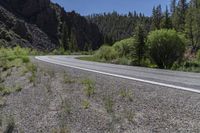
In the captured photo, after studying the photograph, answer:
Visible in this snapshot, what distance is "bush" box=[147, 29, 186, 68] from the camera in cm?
3225

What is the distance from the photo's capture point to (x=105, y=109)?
30.2 feet

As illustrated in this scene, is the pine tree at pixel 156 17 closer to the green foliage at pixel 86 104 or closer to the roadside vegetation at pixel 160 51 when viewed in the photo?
the roadside vegetation at pixel 160 51

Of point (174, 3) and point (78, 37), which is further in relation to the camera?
point (78, 37)

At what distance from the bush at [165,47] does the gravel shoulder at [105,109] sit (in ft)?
63.7

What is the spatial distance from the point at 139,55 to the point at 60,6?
462ft

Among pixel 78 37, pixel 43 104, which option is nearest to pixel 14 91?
pixel 43 104

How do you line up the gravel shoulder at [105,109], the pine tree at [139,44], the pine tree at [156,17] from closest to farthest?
the gravel shoulder at [105,109]
the pine tree at [139,44]
the pine tree at [156,17]

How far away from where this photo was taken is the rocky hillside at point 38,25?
11667 cm

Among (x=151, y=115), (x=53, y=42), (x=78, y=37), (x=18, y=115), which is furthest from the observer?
(x=78, y=37)

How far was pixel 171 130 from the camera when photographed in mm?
6926

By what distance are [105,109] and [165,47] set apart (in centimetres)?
2437

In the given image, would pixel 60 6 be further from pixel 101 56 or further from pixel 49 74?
pixel 49 74

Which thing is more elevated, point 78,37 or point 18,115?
point 78,37

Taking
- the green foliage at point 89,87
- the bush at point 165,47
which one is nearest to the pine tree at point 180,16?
the bush at point 165,47
